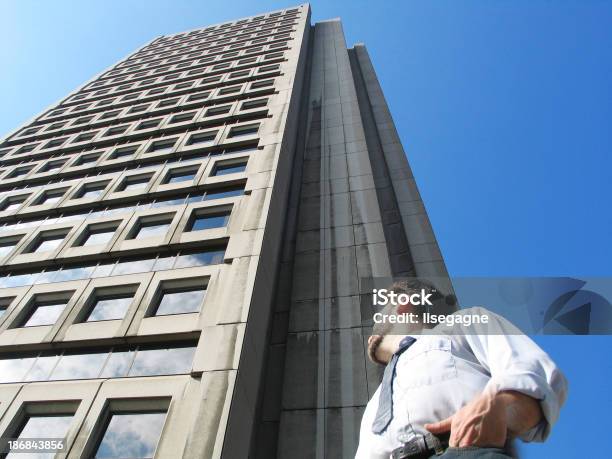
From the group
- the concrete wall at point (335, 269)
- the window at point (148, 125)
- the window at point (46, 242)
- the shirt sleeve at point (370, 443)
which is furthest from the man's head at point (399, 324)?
the window at point (148, 125)

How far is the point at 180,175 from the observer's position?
16.9 meters

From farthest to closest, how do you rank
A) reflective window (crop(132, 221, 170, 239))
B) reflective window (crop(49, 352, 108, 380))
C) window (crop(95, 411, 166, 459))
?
reflective window (crop(132, 221, 170, 239)) → reflective window (crop(49, 352, 108, 380)) → window (crop(95, 411, 166, 459))

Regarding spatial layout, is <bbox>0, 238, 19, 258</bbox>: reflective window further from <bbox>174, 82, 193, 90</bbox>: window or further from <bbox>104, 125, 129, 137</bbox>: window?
<bbox>174, 82, 193, 90</bbox>: window

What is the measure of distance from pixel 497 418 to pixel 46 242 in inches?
665

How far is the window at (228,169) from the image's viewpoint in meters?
15.8

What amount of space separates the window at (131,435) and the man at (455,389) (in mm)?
6393

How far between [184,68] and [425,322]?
33.7 meters

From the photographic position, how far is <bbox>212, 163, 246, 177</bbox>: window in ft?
51.9

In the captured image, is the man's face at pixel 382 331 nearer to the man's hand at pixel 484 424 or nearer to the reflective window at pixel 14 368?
the man's hand at pixel 484 424

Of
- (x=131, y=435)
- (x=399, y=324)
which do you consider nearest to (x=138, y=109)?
(x=131, y=435)


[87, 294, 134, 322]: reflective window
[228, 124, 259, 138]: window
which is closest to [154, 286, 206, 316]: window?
[87, 294, 134, 322]: reflective window

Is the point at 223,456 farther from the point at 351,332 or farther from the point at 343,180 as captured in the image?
the point at 343,180

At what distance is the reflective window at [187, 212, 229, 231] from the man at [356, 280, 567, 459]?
34.6 feet

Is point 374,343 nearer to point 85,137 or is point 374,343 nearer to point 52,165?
point 52,165
